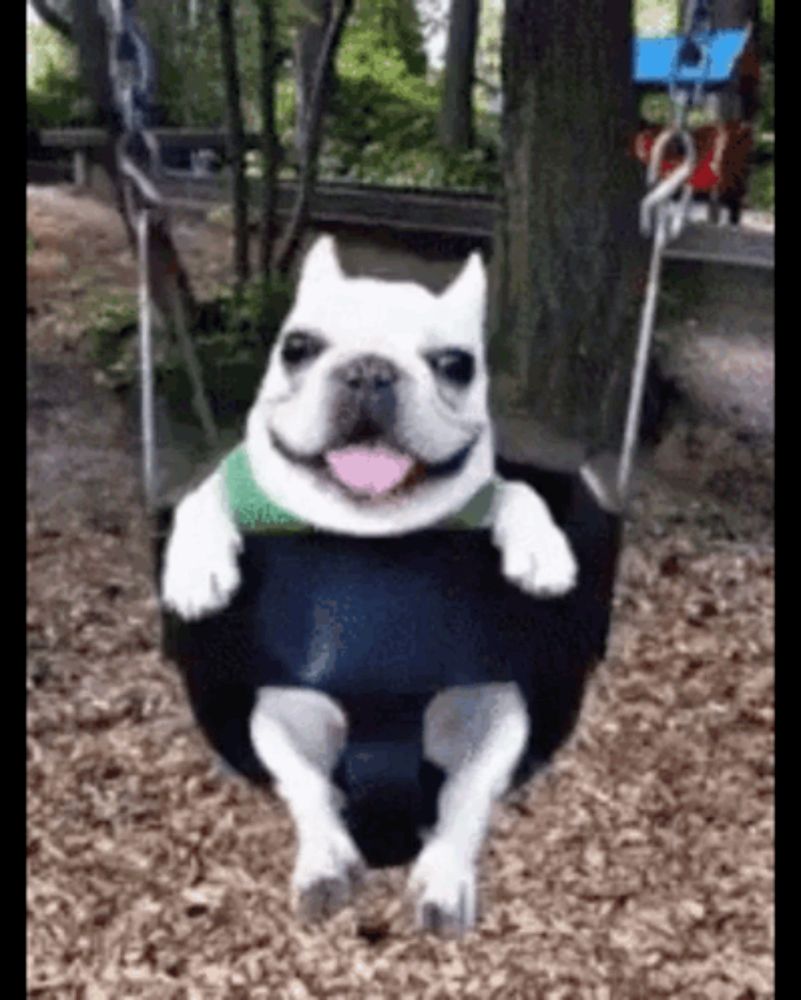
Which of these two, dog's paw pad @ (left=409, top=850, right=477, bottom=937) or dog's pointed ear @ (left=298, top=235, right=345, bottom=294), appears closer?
dog's pointed ear @ (left=298, top=235, right=345, bottom=294)

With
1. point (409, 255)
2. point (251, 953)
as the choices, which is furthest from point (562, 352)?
point (251, 953)

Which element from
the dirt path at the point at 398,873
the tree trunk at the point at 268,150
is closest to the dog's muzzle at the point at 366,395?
the tree trunk at the point at 268,150

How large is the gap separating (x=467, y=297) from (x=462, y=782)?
560 mm

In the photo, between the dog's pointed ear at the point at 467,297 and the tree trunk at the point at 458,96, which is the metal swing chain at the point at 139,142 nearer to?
the dog's pointed ear at the point at 467,297

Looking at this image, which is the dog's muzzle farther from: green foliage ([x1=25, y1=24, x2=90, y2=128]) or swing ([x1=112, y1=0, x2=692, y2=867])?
green foliage ([x1=25, y1=24, x2=90, y2=128])

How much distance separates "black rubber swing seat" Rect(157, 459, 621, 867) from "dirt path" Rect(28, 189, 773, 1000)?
211 centimetres

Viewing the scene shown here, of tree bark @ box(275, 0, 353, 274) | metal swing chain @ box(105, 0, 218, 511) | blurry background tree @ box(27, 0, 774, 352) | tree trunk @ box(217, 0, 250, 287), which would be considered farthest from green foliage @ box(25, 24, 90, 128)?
metal swing chain @ box(105, 0, 218, 511)

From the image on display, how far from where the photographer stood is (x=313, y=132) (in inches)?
116

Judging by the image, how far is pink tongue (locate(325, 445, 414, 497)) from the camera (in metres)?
1.44

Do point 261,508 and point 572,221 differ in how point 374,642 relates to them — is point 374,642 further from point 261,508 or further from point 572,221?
point 572,221

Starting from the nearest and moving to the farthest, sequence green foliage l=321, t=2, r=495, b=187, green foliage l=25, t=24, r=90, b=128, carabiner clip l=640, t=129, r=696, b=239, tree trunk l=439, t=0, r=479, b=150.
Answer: carabiner clip l=640, t=129, r=696, b=239
tree trunk l=439, t=0, r=479, b=150
green foliage l=321, t=2, r=495, b=187
green foliage l=25, t=24, r=90, b=128

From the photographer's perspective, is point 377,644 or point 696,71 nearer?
point 377,644

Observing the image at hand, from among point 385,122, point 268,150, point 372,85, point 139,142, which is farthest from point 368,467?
point 385,122

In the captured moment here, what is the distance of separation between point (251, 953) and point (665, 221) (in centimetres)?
293
